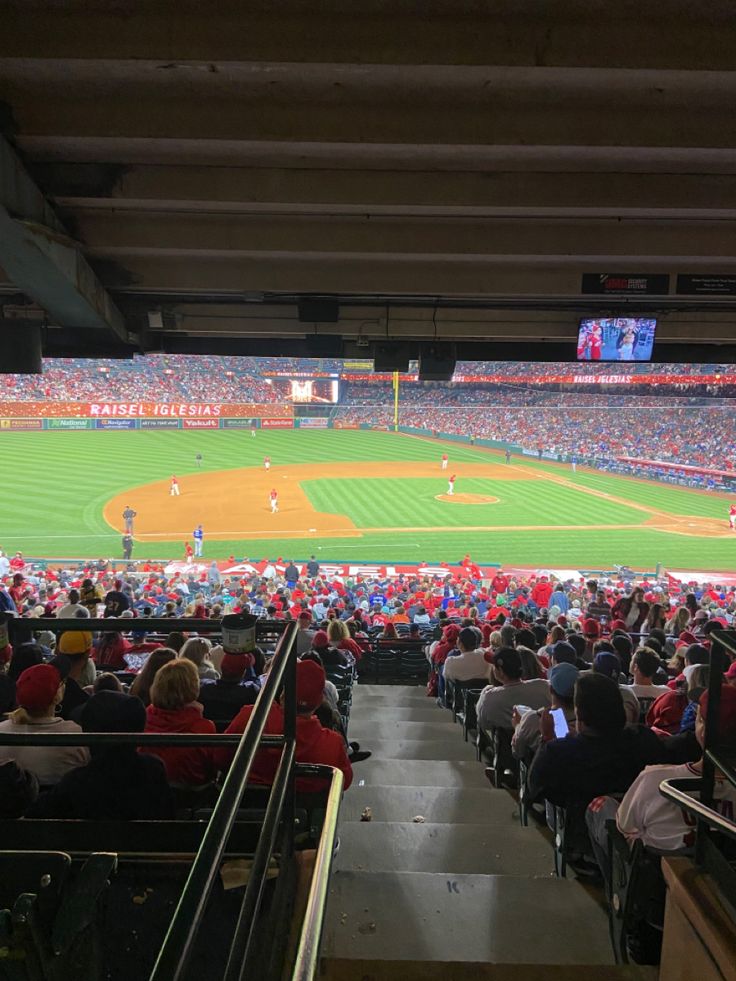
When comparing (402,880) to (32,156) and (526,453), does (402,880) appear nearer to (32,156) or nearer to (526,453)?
(32,156)

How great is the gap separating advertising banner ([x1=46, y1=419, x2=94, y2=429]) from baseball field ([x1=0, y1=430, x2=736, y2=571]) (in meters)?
2.13

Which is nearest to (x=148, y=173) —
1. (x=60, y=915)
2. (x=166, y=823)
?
(x=166, y=823)

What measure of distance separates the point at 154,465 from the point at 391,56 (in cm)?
3986

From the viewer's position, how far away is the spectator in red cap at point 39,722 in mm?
3055

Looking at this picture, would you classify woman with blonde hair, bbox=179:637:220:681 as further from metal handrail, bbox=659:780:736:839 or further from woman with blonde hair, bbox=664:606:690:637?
woman with blonde hair, bbox=664:606:690:637

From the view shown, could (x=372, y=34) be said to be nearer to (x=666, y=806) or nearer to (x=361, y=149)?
(x=361, y=149)

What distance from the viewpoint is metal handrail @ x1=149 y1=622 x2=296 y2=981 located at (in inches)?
41.9

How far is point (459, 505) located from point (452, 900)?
95.3 ft

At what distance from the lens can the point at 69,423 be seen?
4822 cm

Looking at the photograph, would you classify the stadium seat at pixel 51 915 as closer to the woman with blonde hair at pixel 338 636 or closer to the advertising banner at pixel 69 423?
the woman with blonde hair at pixel 338 636

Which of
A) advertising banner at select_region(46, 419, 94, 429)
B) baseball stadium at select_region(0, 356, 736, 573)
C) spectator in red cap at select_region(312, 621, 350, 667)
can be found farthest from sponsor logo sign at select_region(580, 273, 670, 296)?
advertising banner at select_region(46, 419, 94, 429)

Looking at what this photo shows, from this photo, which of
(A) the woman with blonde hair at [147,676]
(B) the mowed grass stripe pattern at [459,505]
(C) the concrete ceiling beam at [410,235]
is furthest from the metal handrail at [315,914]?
(B) the mowed grass stripe pattern at [459,505]

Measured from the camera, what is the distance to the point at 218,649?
739 centimetres

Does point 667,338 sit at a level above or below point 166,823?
above
